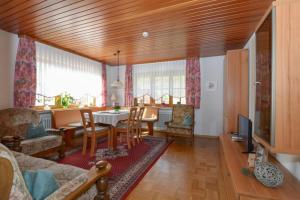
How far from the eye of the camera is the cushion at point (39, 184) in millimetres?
862

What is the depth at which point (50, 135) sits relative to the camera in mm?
2918

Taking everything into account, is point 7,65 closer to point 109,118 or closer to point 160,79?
point 109,118

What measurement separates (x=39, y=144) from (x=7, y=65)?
75.0 inches

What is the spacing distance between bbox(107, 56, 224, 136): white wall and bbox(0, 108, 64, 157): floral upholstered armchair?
389cm

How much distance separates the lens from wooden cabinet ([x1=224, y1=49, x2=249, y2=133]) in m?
3.14

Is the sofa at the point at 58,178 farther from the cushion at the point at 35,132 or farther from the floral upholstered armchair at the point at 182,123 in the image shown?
the floral upholstered armchair at the point at 182,123

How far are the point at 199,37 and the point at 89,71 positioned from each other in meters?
3.63

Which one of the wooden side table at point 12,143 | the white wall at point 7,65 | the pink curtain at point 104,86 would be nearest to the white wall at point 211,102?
the pink curtain at point 104,86

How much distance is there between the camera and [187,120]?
4.23 metres

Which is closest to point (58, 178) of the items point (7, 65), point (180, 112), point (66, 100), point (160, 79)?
point (7, 65)

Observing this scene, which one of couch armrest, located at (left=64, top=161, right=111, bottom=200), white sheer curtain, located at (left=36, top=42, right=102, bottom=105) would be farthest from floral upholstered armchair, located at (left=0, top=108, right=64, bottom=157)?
couch armrest, located at (left=64, top=161, right=111, bottom=200)

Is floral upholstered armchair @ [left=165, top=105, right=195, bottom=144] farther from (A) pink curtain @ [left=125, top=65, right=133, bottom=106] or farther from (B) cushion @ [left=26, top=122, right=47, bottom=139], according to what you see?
(B) cushion @ [left=26, top=122, right=47, bottom=139]

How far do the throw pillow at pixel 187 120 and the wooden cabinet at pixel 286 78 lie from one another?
9.97 ft

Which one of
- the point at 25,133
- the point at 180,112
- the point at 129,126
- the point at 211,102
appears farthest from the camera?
the point at 211,102
